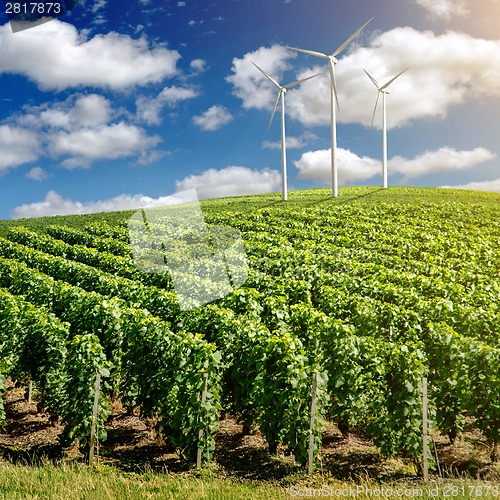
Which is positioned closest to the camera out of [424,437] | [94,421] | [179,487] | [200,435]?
[179,487]

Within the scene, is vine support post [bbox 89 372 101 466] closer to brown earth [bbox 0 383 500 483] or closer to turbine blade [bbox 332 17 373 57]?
brown earth [bbox 0 383 500 483]

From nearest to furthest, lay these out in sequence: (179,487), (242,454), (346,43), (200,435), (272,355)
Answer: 1. (179,487)
2. (200,435)
3. (242,454)
4. (272,355)
5. (346,43)

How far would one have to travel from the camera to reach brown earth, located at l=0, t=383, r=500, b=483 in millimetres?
10703

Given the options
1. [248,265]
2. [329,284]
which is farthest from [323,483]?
[248,265]

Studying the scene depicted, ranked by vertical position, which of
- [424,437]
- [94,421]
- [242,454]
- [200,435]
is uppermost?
[94,421]

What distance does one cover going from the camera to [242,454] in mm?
11602

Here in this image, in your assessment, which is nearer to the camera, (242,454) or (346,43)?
(242,454)

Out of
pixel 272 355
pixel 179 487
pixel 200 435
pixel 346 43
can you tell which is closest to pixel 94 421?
pixel 200 435

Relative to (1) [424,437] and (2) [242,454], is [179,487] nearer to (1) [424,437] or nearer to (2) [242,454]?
(2) [242,454]

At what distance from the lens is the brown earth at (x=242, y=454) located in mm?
10703

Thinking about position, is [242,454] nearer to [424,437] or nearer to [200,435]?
[200,435]

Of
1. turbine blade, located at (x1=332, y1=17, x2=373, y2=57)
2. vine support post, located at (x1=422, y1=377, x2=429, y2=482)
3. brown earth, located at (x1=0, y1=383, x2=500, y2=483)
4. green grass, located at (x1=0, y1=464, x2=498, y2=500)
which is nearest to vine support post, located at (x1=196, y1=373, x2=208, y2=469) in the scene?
brown earth, located at (x1=0, y1=383, x2=500, y2=483)

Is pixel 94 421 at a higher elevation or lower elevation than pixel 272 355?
lower

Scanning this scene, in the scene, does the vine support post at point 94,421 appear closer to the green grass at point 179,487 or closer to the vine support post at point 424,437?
the green grass at point 179,487
